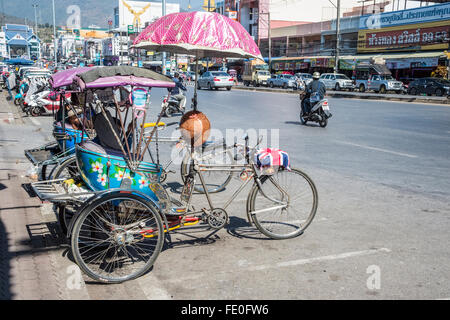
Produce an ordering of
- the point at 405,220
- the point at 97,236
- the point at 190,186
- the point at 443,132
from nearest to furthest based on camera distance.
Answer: the point at 97,236 < the point at 190,186 < the point at 405,220 < the point at 443,132

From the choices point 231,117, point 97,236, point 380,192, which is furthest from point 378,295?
point 231,117

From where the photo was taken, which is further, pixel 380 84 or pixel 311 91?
pixel 380 84

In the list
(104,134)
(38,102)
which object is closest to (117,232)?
(104,134)

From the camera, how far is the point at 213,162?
518 centimetres

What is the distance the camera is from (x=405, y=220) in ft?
17.5

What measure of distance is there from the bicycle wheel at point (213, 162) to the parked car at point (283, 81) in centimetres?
3560

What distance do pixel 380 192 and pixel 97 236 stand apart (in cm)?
435

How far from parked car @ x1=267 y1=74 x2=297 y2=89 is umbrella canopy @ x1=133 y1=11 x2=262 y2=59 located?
3672cm

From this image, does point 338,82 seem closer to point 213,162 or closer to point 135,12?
point 213,162

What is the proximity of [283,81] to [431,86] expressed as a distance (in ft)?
50.4

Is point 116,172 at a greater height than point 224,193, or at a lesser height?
greater

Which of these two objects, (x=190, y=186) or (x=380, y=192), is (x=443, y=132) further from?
(x=190, y=186)

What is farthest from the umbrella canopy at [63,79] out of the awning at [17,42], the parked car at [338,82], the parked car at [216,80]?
the awning at [17,42]
